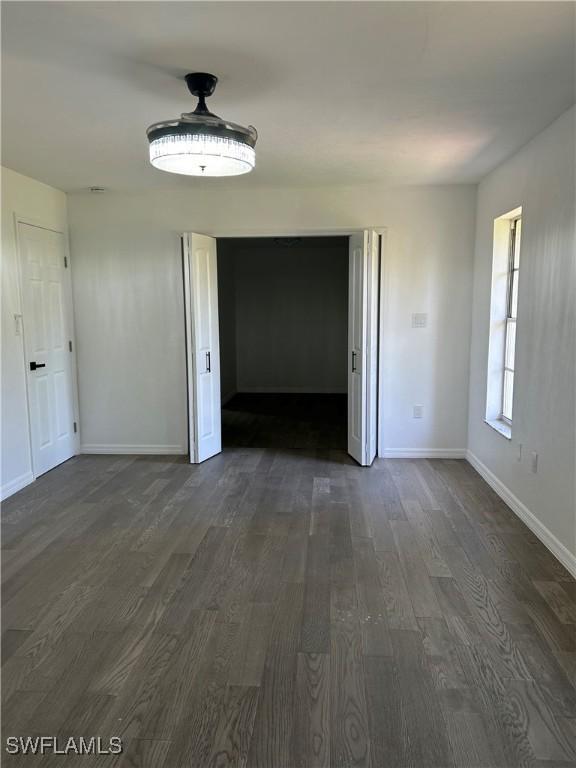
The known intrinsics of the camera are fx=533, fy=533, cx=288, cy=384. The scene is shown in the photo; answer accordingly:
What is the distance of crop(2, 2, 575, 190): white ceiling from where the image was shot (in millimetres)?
1951

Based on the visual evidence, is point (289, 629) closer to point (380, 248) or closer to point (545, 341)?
point (545, 341)

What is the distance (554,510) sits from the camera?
3.14 m

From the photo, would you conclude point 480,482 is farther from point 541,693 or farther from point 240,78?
point 240,78

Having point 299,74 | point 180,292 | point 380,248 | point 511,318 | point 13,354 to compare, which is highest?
point 299,74

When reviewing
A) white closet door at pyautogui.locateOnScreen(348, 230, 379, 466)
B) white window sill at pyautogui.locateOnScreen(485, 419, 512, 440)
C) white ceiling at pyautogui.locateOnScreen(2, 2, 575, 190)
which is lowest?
white window sill at pyautogui.locateOnScreen(485, 419, 512, 440)

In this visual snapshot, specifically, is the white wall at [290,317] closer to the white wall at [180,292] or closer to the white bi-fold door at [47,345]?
the white wall at [180,292]

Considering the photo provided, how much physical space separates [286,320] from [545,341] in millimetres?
5983

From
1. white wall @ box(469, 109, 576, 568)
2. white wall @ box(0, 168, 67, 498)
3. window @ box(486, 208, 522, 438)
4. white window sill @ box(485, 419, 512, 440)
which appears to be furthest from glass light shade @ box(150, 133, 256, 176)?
white window sill @ box(485, 419, 512, 440)

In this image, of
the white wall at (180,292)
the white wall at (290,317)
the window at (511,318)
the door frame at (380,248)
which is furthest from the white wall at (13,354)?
the white wall at (290,317)

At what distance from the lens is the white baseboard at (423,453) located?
16.9 ft

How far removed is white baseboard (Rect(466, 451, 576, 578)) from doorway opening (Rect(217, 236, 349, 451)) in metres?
4.15

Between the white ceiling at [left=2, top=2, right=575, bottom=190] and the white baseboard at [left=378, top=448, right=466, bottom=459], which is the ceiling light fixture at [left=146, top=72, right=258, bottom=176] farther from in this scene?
the white baseboard at [left=378, top=448, right=466, bottom=459]

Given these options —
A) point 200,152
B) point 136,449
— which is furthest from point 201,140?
point 136,449

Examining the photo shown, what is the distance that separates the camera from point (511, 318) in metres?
4.35
